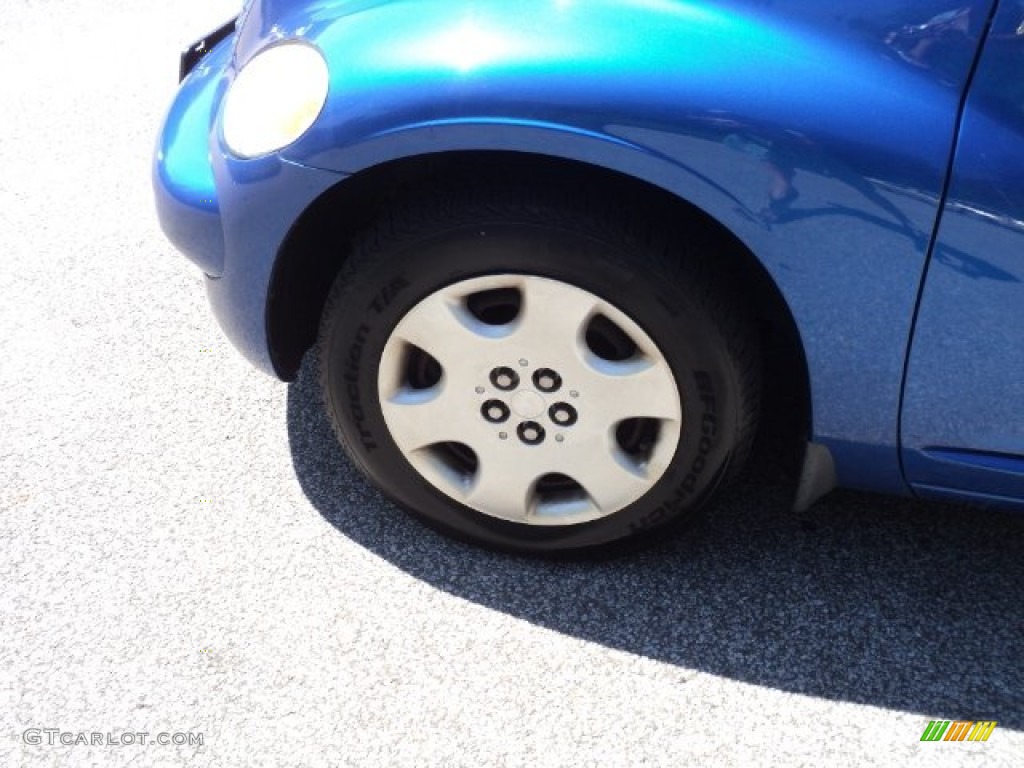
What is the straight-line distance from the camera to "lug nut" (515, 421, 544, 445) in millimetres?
1946

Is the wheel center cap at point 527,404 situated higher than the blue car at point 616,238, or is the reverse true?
the blue car at point 616,238

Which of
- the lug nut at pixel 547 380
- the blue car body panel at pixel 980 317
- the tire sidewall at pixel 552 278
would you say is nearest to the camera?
the blue car body panel at pixel 980 317

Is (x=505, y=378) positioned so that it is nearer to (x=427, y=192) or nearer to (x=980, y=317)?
(x=427, y=192)

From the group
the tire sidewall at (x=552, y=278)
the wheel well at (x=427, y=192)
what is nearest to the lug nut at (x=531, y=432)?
the tire sidewall at (x=552, y=278)

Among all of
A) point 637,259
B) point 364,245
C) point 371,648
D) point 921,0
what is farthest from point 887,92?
point 371,648

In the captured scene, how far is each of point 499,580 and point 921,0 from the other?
1.16m

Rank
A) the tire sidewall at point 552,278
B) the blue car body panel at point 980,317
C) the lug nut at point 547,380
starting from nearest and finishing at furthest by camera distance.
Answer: the blue car body panel at point 980,317
the tire sidewall at point 552,278
the lug nut at point 547,380

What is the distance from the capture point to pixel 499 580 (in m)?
2.09

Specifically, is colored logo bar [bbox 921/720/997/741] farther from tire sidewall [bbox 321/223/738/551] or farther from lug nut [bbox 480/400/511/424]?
lug nut [bbox 480/400/511/424]

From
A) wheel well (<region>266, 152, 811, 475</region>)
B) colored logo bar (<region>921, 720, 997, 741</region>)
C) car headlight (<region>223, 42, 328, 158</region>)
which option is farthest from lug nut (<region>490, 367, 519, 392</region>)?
colored logo bar (<region>921, 720, 997, 741</region>)

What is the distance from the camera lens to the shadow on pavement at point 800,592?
1.92 metres

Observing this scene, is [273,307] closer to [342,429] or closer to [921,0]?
[342,429]

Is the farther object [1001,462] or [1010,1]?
[1001,462]

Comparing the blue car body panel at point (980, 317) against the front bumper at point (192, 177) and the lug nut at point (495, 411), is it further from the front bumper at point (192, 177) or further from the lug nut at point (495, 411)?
the front bumper at point (192, 177)
